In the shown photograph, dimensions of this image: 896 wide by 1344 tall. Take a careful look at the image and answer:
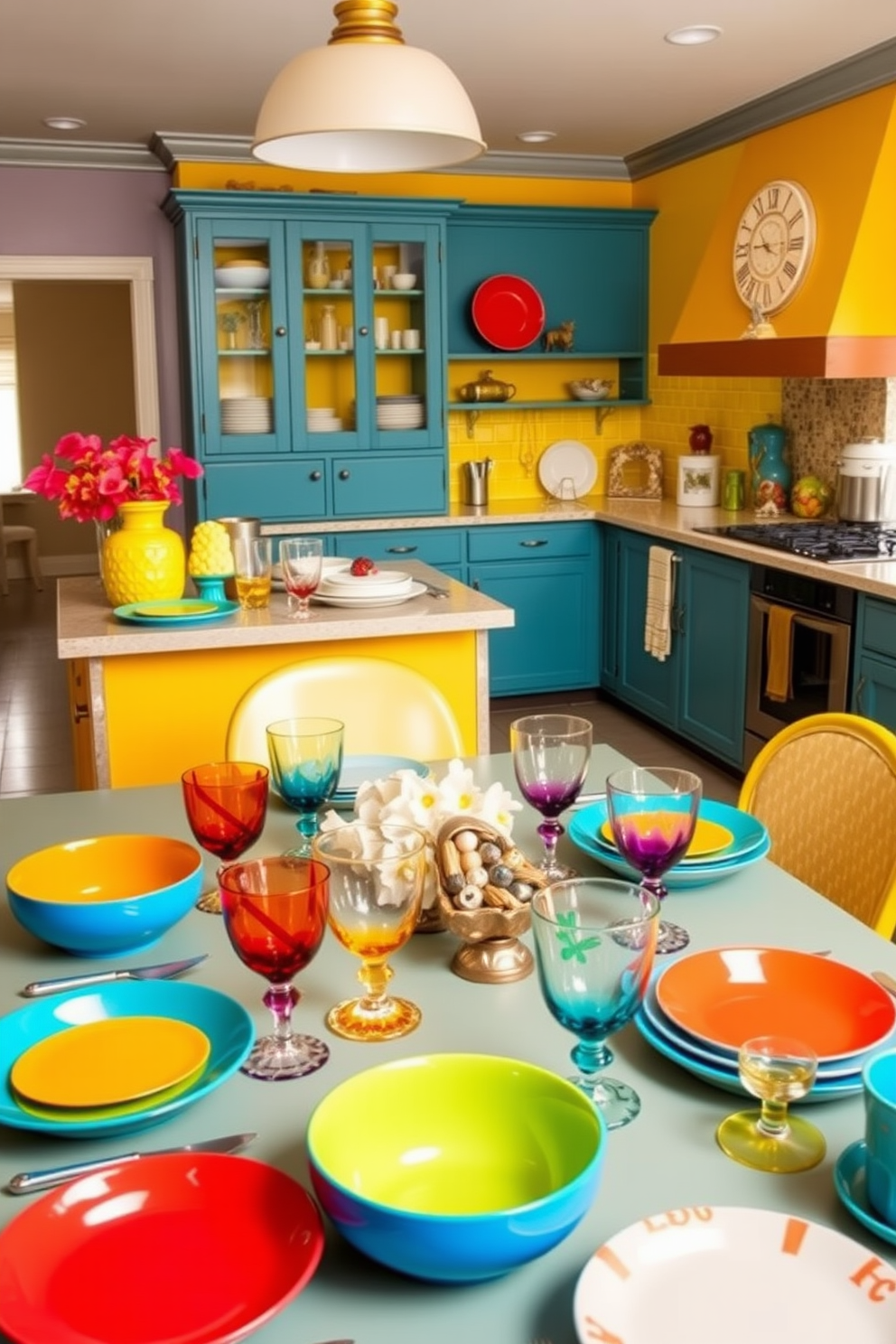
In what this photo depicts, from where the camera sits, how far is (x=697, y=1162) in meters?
1.04

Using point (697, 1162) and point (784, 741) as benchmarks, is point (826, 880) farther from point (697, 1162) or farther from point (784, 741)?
point (697, 1162)

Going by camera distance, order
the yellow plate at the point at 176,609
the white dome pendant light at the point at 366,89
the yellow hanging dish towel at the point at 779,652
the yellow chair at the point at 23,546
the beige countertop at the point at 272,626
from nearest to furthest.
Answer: the white dome pendant light at the point at 366,89 → the beige countertop at the point at 272,626 → the yellow plate at the point at 176,609 → the yellow hanging dish towel at the point at 779,652 → the yellow chair at the point at 23,546

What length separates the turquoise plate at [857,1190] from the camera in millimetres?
923

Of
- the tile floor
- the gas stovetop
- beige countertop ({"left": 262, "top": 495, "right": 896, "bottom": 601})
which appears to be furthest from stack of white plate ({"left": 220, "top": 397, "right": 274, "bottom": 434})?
the gas stovetop

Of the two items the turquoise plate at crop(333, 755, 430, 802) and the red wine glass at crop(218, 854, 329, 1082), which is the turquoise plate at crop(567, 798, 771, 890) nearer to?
the turquoise plate at crop(333, 755, 430, 802)

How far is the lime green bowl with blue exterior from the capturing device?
0.86 m

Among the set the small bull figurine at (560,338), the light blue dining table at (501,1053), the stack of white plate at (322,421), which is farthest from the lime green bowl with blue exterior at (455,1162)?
the small bull figurine at (560,338)

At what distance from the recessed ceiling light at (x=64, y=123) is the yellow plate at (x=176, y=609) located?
295cm

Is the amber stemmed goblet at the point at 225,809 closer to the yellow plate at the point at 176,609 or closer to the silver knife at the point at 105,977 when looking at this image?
the silver knife at the point at 105,977

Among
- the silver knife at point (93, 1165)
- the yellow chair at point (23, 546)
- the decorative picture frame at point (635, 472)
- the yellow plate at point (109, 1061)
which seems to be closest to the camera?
the silver knife at point (93, 1165)

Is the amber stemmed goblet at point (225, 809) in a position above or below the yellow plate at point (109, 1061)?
above

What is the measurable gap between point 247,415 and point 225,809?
4270 millimetres

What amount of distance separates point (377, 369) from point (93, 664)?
325cm

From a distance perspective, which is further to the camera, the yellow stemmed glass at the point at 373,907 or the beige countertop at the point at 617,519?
the beige countertop at the point at 617,519
